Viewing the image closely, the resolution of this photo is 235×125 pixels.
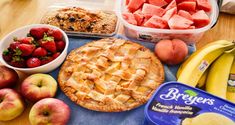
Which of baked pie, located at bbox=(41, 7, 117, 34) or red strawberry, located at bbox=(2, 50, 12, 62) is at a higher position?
baked pie, located at bbox=(41, 7, 117, 34)

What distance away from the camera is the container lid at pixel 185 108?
63 centimetres

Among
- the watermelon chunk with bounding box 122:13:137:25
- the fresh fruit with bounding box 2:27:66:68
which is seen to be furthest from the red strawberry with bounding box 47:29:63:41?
the watermelon chunk with bounding box 122:13:137:25

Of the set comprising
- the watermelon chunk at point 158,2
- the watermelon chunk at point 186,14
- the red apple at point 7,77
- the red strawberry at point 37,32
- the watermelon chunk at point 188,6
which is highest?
the watermelon chunk at point 188,6

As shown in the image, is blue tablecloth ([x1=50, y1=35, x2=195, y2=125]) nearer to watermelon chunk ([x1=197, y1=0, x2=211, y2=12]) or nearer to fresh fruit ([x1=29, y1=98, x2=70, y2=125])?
fresh fruit ([x1=29, y1=98, x2=70, y2=125])

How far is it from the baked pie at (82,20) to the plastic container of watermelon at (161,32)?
0.06 m

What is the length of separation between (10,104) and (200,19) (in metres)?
0.63

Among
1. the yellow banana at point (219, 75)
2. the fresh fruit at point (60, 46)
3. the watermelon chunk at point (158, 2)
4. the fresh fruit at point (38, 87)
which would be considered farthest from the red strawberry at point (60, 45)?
the yellow banana at point (219, 75)

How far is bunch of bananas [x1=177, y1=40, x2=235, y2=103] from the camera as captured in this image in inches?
30.9

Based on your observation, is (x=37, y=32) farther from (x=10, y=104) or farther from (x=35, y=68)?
(x=10, y=104)

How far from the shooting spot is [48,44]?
843 millimetres

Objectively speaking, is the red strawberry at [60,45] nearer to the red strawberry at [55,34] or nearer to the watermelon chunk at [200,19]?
the red strawberry at [55,34]

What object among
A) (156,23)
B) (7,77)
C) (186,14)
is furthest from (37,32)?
(186,14)

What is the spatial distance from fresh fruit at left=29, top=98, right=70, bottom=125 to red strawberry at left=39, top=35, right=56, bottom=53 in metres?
0.17

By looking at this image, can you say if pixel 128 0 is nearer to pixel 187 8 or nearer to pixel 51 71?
pixel 187 8
